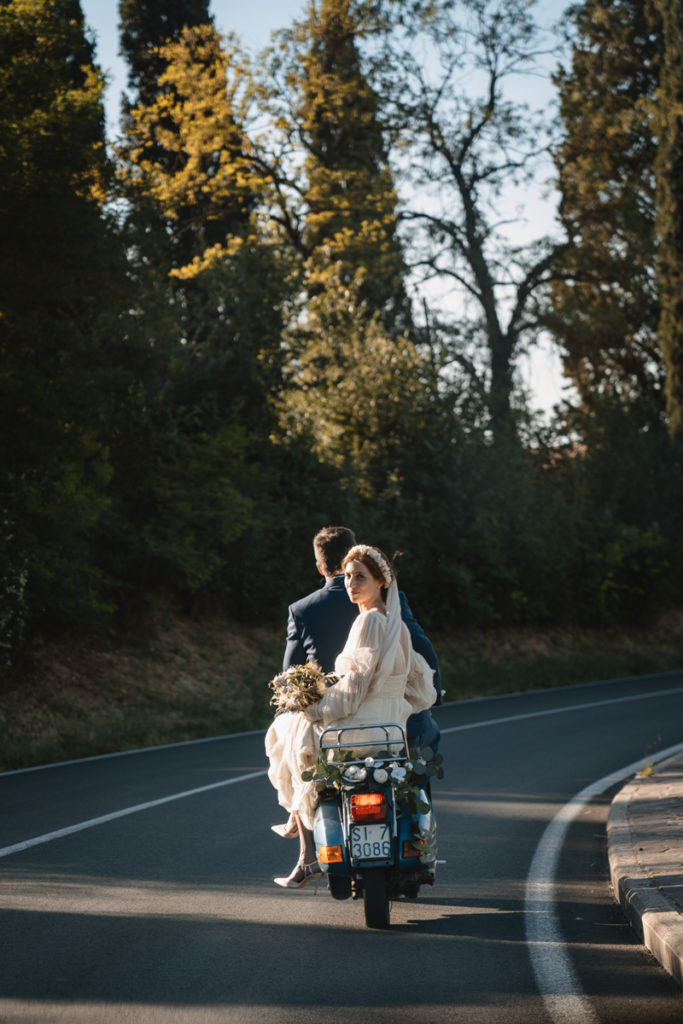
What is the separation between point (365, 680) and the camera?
6195 mm

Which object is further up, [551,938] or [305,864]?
[305,864]

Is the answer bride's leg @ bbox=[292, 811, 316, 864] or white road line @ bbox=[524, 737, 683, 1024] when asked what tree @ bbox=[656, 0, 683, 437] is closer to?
white road line @ bbox=[524, 737, 683, 1024]

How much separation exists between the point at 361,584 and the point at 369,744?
0.86 m

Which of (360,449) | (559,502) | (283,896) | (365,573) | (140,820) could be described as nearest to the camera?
(365,573)

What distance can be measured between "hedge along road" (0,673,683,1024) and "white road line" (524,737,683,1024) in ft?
0.05

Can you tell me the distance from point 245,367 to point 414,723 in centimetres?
1900

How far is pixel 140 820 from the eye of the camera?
9.61 meters

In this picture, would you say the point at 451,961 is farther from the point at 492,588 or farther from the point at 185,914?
the point at 492,588

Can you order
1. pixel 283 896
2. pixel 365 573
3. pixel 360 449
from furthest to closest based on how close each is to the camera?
pixel 360 449
pixel 283 896
pixel 365 573

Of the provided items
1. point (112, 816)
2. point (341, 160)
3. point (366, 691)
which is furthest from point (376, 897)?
point (341, 160)

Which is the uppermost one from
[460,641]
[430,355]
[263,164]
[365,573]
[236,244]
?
[263,164]

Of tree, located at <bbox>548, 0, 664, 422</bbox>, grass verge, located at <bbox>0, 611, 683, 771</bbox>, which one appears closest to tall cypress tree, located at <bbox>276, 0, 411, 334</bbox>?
tree, located at <bbox>548, 0, 664, 422</bbox>

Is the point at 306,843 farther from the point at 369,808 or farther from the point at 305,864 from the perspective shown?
the point at 369,808

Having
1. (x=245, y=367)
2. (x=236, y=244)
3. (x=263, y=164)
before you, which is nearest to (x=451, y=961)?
(x=245, y=367)
